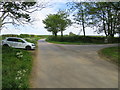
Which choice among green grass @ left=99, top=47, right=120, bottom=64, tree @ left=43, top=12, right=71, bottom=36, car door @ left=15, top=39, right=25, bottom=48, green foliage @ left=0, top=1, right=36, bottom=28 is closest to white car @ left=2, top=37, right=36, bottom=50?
car door @ left=15, top=39, right=25, bottom=48

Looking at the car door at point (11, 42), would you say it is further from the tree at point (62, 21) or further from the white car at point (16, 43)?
the tree at point (62, 21)

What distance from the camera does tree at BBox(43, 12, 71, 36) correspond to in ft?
109

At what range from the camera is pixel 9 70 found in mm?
5918

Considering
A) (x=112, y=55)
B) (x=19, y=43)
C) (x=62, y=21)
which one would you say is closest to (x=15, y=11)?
(x=19, y=43)

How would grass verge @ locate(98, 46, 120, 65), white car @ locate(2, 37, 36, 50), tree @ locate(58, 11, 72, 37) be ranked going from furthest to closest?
tree @ locate(58, 11, 72, 37) → white car @ locate(2, 37, 36, 50) → grass verge @ locate(98, 46, 120, 65)

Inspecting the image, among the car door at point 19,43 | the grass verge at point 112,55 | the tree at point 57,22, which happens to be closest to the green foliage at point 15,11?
the car door at point 19,43

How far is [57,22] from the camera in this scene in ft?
113

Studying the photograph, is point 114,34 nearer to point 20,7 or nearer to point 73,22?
point 73,22

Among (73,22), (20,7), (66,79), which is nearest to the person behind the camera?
(66,79)

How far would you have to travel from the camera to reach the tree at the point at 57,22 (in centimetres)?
3320

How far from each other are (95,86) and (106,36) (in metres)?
26.4

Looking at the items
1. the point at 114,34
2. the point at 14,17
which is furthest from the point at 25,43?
the point at 114,34

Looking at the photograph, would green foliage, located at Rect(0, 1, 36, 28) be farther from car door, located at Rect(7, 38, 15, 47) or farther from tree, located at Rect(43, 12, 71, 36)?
tree, located at Rect(43, 12, 71, 36)

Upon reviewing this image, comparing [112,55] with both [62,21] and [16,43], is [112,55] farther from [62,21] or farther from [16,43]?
[62,21]
